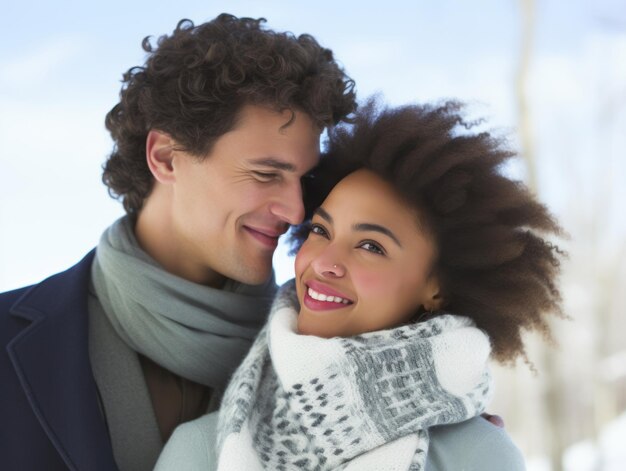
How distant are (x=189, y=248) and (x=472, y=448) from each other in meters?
0.99

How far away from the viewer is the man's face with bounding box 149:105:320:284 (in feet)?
7.26

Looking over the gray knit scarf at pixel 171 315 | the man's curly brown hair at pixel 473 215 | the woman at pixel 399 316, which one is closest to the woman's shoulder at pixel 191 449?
the woman at pixel 399 316

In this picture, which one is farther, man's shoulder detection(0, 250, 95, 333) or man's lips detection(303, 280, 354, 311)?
man's shoulder detection(0, 250, 95, 333)

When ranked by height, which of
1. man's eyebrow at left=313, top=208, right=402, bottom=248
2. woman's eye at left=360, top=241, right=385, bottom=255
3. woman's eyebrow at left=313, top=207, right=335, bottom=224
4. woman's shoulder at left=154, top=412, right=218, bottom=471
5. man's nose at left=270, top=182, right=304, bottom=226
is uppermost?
man's nose at left=270, top=182, right=304, bottom=226

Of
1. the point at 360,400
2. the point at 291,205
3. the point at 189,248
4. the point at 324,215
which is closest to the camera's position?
the point at 360,400

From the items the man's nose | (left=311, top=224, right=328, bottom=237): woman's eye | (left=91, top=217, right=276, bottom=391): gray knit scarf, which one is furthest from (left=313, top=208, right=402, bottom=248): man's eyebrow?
(left=91, top=217, right=276, bottom=391): gray knit scarf

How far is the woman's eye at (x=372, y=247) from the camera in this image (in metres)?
1.86

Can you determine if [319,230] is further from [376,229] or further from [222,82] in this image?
[222,82]

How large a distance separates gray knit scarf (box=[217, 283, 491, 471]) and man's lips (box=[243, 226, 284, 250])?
476mm

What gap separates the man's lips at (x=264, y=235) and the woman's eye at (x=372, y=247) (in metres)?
0.47

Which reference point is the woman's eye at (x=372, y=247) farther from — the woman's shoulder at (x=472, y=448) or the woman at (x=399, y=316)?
the woman's shoulder at (x=472, y=448)

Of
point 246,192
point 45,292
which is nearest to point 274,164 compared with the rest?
point 246,192

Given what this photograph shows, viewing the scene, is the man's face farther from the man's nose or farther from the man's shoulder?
the man's shoulder

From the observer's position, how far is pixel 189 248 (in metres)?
2.37
